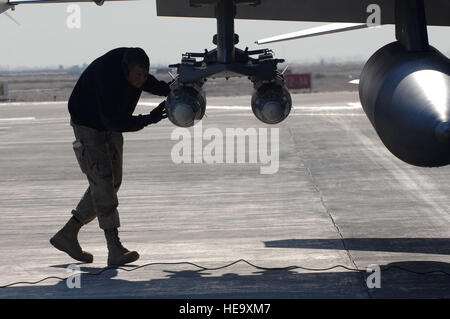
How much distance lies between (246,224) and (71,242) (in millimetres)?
2872

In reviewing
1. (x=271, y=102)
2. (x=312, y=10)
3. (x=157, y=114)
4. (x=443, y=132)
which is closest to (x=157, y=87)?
(x=157, y=114)

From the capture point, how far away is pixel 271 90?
28.1ft

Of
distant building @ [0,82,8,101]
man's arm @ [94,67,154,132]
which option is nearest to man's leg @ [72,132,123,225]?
man's arm @ [94,67,154,132]

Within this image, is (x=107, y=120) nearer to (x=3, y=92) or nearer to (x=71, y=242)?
(x=71, y=242)

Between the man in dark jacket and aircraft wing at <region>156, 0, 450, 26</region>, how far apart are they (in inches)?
74.8

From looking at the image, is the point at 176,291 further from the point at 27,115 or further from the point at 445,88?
the point at 27,115

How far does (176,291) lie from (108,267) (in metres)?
1.25

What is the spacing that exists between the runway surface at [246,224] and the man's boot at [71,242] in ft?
0.47

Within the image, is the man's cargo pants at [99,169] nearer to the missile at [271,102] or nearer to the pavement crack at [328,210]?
the missile at [271,102]

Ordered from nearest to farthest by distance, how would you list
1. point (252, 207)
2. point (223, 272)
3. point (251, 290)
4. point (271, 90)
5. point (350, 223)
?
point (251, 290) < point (223, 272) < point (271, 90) < point (350, 223) < point (252, 207)

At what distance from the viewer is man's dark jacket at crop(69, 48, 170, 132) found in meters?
7.97

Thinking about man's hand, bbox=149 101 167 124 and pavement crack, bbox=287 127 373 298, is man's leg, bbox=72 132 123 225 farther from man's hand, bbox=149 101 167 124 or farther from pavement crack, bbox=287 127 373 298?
pavement crack, bbox=287 127 373 298

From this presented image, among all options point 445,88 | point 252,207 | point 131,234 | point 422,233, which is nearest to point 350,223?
point 422,233

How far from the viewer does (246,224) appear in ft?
35.4
